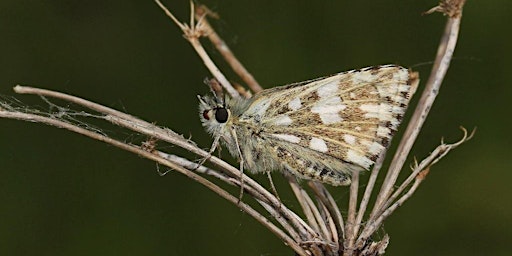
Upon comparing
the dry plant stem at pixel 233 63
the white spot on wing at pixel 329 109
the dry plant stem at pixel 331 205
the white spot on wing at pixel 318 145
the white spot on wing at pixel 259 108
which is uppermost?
the dry plant stem at pixel 233 63

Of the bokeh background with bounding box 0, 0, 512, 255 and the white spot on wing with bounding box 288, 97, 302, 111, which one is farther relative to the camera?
the bokeh background with bounding box 0, 0, 512, 255

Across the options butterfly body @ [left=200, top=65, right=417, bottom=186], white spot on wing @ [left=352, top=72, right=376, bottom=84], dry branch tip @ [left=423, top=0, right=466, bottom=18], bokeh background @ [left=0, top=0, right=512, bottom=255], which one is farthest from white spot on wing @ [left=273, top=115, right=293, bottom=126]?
bokeh background @ [left=0, top=0, right=512, bottom=255]

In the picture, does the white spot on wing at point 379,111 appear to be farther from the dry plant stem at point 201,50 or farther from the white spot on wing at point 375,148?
the dry plant stem at point 201,50

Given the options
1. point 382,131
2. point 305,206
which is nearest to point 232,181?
point 305,206

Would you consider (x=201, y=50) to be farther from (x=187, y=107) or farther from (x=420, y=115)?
(x=187, y=107)

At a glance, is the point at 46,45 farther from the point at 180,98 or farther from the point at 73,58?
the point at 180,98

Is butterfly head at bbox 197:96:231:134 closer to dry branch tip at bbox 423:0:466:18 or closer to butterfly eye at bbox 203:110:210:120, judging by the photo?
butterfly eye at bbox 203:110:210:120

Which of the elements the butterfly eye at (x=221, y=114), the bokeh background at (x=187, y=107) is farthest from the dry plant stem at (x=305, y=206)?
the bokeh background at (x=187, y=107)
